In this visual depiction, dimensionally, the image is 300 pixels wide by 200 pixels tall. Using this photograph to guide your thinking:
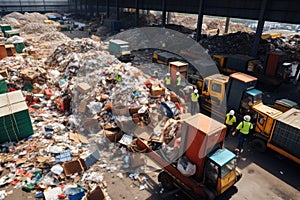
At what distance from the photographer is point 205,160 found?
230 inches

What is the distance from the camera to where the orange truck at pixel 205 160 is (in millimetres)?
5684

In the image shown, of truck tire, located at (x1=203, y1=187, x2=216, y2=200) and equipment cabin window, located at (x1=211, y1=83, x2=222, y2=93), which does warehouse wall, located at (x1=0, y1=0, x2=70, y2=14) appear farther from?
truck tire, located at (x1=203, y1=187, x2=216, y2=200)

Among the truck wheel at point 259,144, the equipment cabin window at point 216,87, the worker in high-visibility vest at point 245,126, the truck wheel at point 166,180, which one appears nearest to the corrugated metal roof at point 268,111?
the worker in high-visibility vest at point 245,126

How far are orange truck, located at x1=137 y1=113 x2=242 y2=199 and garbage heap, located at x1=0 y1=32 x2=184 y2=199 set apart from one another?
1813mm

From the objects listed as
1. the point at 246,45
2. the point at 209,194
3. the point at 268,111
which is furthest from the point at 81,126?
the point at 246,45

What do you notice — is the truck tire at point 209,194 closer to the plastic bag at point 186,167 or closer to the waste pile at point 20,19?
the plastic bag at point 186,167

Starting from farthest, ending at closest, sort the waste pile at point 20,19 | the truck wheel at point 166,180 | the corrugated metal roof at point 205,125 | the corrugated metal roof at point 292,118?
1. the waste pile at point 20,19
2. the corrugated metal roof at point 292,118
3. the truck wheel at point 166,180
4. the corrugated metal roof at point 205,125

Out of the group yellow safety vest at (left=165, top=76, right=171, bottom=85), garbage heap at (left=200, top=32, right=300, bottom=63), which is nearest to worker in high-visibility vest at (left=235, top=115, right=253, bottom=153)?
yellow safety vest at (left=165, top=76, right=171, bottom=85)

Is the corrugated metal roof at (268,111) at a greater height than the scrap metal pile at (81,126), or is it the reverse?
the corrugated metal roof at (268,111)

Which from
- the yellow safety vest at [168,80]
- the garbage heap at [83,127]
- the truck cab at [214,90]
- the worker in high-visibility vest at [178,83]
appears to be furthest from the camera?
the yellow safety vest at [168,80]

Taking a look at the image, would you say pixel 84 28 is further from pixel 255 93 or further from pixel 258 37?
pixel 255 93

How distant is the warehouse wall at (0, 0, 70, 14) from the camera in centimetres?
4747

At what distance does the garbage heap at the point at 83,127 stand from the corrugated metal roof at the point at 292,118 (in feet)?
13.1

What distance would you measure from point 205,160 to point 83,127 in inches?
227
